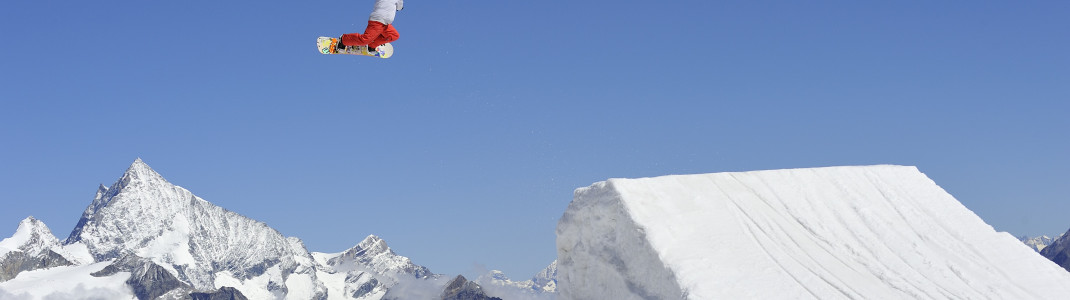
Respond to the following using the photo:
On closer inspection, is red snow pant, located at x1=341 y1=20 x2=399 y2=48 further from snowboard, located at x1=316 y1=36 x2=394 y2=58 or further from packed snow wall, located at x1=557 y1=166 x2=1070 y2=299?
packed snow wall, located at x1=557 y1=166 x2=1070 y2=299

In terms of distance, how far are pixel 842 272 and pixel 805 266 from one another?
86 centimetres

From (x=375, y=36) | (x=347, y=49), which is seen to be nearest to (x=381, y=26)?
(x=375, y=36)

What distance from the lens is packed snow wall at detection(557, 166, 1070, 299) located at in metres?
20.9

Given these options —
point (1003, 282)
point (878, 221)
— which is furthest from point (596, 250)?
point (1003, 282)

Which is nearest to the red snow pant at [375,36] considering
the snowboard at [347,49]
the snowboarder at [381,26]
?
the snowboarder at [381,26]

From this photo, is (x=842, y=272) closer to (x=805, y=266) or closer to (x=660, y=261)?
(x=805, y=266)

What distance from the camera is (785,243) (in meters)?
22.5

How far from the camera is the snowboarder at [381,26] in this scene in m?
22.7

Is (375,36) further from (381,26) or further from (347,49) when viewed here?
(347,49)

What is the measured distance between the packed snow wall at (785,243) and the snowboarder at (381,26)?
581 cm

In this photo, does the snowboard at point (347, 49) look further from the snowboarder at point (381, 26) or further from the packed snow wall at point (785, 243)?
the packed snow wall at point (785, 243)

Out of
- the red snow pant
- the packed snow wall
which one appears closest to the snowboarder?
the red snow pant

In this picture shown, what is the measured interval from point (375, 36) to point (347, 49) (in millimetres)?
2547

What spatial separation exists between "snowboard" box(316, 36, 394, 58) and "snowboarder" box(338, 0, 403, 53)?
4.97 feet
